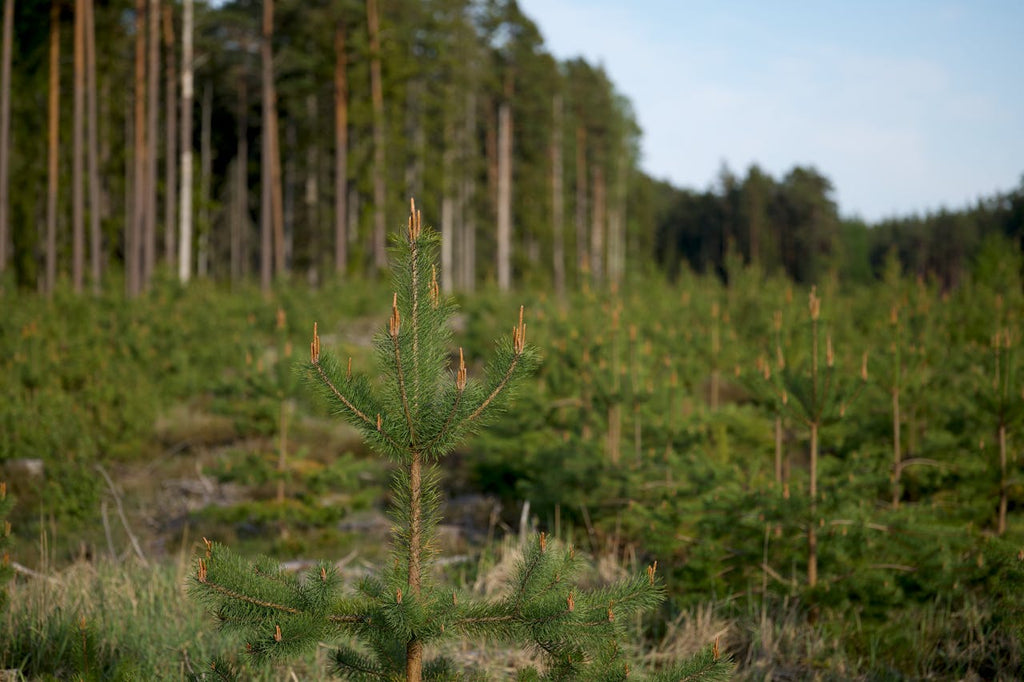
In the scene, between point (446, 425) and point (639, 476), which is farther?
point (639, 476)

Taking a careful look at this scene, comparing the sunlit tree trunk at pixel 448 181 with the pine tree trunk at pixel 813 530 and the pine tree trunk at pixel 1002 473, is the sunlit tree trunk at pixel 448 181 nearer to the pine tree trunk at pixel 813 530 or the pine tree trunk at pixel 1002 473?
the pine tree trunk at pixel 1002 473

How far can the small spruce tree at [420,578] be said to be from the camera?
2107 millimetres

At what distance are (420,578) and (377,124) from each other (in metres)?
20.0

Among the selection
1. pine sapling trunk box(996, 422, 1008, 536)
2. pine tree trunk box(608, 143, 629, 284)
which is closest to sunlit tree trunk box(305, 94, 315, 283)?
pine tree trunk box(608, 143, 629, 284)

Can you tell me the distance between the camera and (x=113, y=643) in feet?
11.5

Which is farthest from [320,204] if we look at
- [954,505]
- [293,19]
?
[954,505]

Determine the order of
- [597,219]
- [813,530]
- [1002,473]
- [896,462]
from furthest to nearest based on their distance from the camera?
[597,219]
[896,462]
[1002,473]
[813,530]

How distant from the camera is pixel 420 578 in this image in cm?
234

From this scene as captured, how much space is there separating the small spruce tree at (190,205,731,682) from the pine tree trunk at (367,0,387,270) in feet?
60.7

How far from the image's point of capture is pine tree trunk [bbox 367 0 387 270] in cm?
2075

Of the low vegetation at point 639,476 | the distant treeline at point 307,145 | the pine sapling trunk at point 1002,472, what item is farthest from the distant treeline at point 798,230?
the pine sapling trunk at point 1002,472

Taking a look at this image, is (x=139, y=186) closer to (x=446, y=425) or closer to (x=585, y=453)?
(x=585, y=453)

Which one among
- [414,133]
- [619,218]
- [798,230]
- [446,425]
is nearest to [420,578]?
[446,425]

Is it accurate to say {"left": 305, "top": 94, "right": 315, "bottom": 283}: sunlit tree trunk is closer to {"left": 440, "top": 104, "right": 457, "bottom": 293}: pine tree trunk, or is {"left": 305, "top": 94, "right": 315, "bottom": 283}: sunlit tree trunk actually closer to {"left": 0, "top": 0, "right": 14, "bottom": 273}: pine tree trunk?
{"left": 440, "top": 104, "right": 457, "bottom": 293}: pine tree trunk
